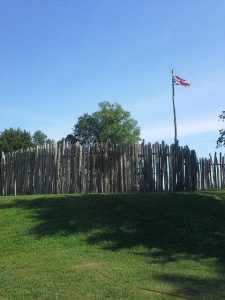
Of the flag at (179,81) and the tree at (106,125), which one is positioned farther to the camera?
the tree at (106,125)

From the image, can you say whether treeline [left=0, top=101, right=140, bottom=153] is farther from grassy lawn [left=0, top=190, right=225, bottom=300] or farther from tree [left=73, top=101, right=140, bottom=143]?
grassy lawn [left=0, top=190, right=225, bottom=300]

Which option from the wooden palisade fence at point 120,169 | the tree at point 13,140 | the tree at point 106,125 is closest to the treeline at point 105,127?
the tree at point 106,125

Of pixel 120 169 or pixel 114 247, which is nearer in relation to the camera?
pixel 114 247

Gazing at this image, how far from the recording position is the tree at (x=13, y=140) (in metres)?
53.8

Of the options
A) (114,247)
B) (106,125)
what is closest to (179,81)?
(114,247)

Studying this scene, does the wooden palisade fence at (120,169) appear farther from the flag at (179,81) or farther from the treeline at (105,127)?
the treeline at (105,127)

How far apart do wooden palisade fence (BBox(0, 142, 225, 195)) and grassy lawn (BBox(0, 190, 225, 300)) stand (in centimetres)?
290

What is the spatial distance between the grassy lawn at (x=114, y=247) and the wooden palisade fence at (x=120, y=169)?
114 inches

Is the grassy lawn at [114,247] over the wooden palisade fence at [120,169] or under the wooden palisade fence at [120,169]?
under

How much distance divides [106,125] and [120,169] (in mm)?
55014

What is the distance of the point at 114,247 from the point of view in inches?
404

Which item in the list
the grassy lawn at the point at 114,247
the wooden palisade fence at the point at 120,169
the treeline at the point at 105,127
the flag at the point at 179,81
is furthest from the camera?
the treeline at the point at 105,127

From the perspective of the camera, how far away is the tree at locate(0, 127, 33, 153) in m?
53.8

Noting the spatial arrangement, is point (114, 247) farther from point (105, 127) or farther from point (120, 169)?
point (105, 127)
